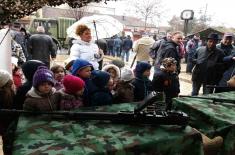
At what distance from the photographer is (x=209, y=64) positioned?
5305 mm

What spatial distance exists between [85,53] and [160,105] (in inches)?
86.5

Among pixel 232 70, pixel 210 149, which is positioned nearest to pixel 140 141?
pixel 210 149

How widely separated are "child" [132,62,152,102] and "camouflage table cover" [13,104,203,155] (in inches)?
62.3

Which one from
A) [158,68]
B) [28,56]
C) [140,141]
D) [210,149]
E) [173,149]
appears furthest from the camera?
[28,56]

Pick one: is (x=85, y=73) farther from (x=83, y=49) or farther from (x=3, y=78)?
(x=83, y=49)

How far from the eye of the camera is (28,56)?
281 inches

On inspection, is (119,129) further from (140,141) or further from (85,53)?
(85,53)

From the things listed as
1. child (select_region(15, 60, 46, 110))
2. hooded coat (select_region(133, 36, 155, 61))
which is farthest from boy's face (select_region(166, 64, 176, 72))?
hooded coat (select_region(133, 36, 155, 61))

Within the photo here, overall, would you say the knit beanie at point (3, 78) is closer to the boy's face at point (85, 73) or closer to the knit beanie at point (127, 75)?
the boy's face at point (85, 73)

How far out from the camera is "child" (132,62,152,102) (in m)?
3.53

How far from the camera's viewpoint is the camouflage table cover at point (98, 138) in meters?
1.62

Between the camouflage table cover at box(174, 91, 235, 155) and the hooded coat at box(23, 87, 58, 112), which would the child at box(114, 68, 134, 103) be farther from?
the hooded coat at box(23, 87, 58, 112)

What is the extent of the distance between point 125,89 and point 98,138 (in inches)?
59.4

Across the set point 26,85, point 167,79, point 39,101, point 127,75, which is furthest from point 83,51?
point 39,101
